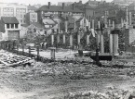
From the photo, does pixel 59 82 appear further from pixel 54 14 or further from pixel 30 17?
pixel 54 14

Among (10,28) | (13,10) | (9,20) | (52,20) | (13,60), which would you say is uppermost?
(13,10)

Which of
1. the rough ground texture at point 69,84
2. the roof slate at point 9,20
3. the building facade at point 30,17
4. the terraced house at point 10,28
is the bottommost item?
the rough ground texture at point 69,84

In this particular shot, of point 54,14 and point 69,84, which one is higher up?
point 54,14

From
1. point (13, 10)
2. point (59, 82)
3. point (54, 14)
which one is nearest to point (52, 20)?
point (54, 14)

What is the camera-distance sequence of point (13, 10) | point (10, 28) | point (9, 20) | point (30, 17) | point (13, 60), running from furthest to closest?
point (30, 17) < point (9, 20) < point (10, 28) < point (13, 10) < point (13, 60)

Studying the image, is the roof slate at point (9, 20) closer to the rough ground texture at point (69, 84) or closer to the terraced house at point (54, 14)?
the terraced house at point (54, 14)

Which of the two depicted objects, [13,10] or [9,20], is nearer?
[13,10]

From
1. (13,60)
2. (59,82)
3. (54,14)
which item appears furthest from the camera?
(54,14)

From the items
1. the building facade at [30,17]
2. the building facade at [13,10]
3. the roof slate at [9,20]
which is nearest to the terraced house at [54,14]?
the building facade at [30,17]

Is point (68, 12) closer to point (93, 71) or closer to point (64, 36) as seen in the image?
point (64, 36)

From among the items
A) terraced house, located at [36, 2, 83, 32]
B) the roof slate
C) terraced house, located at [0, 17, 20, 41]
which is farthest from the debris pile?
terraced house, located at [36, 2, 83, 32]
